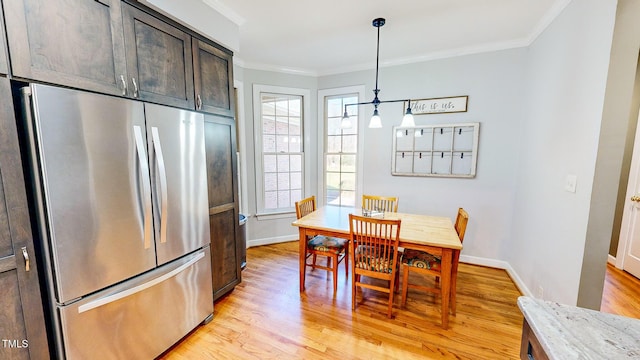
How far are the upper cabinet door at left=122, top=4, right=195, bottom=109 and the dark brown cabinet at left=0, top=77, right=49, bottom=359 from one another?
57 cm

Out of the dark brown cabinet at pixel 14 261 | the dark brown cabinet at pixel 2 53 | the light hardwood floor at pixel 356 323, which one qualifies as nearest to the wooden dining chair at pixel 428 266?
the light hardwood floor at pixel 356 323

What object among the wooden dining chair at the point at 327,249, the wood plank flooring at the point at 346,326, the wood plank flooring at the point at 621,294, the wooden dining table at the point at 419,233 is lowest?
the wood plank flooring at the point at 346,326

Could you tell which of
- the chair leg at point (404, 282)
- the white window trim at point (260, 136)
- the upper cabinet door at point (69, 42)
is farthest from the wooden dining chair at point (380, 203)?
the upper cabinet door at point (69, 42)

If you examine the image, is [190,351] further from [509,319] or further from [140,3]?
[509,319]

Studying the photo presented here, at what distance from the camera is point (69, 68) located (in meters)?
1.20

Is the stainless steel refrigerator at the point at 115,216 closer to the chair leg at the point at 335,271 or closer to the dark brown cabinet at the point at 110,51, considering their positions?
the dark brown cabinet at the point at 110,51

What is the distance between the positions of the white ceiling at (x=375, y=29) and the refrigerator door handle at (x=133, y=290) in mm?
2065

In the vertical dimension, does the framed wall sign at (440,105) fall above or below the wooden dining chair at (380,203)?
above

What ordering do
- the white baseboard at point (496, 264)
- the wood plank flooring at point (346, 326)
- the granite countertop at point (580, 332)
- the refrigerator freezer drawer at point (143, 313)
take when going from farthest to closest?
the white baseboard at point (496, 264)
the wood plank flooring at point (346, 326)
the refrigerator freezer drawer at point (143, 313)
the granite countertop at point (580, 332)

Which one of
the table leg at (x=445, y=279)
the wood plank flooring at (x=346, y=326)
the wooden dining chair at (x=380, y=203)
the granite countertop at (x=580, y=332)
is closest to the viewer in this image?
the granite countertop at (x=580, y=332)

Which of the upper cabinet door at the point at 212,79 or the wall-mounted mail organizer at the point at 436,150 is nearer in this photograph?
the upper cabinet door at the point at 212,79

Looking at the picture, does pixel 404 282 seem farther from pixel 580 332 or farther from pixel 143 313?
pixel 143 313

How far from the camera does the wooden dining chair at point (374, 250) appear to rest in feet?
6.54

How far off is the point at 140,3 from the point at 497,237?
400 cm
